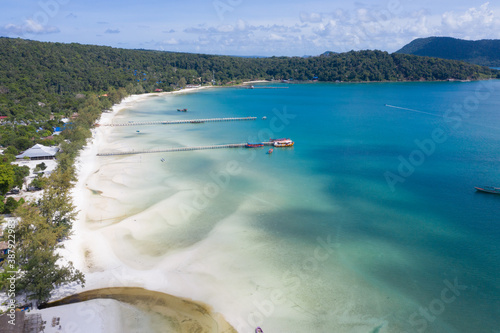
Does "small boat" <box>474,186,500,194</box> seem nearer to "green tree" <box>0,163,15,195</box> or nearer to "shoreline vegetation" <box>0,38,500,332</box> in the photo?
"shoreline vegetation" <box>0,38,500,332</box>

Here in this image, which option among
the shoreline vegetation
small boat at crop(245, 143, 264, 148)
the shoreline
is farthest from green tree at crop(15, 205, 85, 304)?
small boat at crop(245, 143, 264, 148)

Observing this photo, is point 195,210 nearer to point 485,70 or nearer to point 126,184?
point 126,184

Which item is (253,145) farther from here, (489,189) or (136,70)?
(136,70)

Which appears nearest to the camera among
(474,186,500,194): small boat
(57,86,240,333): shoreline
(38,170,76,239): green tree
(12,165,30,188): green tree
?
(57,86,240,333): shoreline

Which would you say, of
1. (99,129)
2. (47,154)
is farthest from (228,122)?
(47,154)

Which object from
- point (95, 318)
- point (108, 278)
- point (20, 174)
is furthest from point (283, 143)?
point (95, 318)

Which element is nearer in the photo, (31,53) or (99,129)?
(99,129)
